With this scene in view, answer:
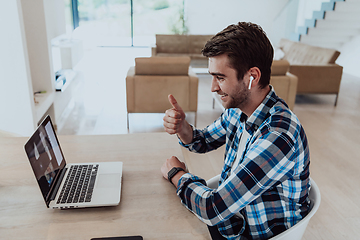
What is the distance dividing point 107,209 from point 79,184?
0.55ft

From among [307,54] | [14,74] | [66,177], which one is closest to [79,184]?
[66,177]

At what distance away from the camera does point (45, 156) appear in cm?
103

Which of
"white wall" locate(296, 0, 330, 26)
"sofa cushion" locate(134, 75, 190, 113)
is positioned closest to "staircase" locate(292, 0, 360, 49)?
"white wall" locate(296, 0, 330, 26)

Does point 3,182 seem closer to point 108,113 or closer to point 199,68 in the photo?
point 108,113

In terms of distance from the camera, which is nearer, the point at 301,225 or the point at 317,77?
the point at 301,225

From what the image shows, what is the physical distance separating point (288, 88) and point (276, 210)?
10.1 ft

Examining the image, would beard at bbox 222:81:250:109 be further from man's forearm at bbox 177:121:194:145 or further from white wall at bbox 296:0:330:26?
white wall at bbox 296:0:330:26

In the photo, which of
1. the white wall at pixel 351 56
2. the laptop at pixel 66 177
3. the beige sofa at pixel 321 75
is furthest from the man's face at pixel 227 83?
the white wall at pixel 351 56

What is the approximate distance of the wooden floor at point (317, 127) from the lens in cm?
215

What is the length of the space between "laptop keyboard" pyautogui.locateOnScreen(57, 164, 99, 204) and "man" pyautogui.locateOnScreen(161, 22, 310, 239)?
0.26 metres

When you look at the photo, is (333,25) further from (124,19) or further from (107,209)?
(107,209)

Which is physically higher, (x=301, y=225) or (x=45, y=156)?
(x=45, y=156)

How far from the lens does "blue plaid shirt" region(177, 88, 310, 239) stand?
924 mm

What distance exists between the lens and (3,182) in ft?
3.64
